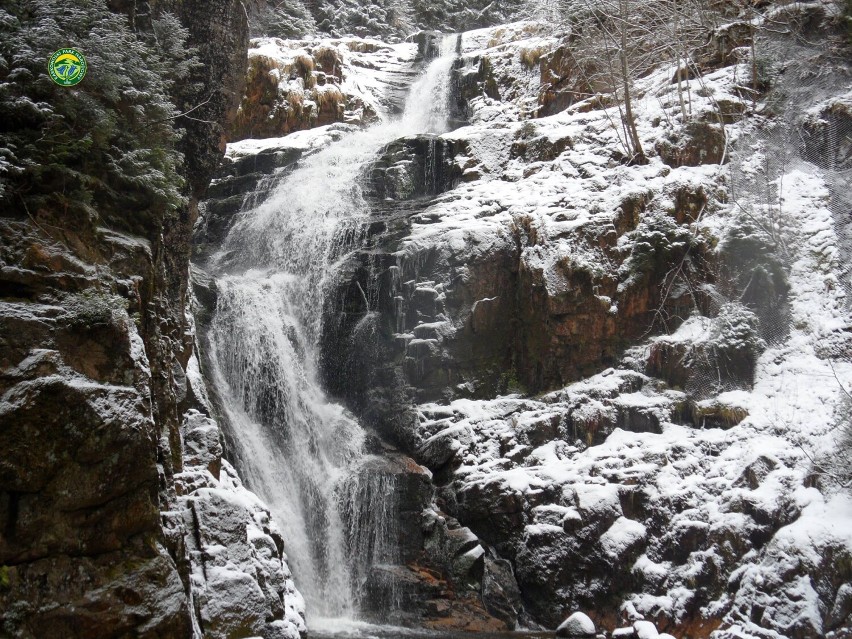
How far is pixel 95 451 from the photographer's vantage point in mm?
4883

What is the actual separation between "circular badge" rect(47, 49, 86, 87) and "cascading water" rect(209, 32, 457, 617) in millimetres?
6436

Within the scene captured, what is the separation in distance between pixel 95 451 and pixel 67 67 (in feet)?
11.3

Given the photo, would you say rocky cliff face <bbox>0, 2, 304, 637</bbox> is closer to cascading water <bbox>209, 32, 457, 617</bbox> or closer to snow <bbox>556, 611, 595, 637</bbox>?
cascading water <bbox>209, 32, 457, 617</bbox>

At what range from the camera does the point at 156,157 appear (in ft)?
23.1

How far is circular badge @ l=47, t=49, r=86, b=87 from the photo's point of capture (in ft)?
19.3

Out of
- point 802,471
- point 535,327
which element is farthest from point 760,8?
point 802,471

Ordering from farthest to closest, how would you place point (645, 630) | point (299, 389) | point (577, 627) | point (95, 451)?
point (299, 389)
point (577, 627)
point (645, 630)
point (95, 451)

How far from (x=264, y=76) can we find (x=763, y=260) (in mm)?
15486

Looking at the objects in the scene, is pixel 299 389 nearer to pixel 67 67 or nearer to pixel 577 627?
pixel 577 627

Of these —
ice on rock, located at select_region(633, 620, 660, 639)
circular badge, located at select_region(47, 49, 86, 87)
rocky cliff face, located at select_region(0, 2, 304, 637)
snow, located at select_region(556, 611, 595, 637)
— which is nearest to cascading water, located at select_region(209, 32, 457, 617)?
snow, located at select_region(556, 611, 595, 637)

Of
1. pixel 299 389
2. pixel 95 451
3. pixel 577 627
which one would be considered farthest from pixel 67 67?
pixel 577 627

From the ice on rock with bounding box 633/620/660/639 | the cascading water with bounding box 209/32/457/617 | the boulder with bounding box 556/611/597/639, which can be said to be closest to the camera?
the ice on rock with bounding box 633/620/660/639

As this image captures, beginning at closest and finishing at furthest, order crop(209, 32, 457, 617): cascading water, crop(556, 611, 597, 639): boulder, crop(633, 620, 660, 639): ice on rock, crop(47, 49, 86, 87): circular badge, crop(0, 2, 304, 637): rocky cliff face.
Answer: crop(0, 2, 304, 637): rocky cliff face → crop(47, 49, 86, 87): circular badge → crop(633, 620, 660, 639): ice on rock → crop(556, 611, 597, 639): boulder → crop(209, 32, 457, 617): cascading water

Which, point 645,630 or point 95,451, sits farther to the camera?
point 645,630
